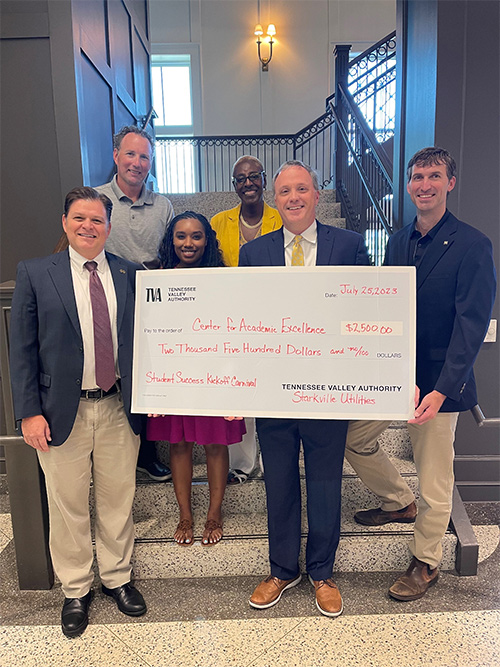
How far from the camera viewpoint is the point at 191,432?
2.02 meters

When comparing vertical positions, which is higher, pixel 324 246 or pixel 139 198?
pixel 139 198

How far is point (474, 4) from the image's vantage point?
230 centimetres

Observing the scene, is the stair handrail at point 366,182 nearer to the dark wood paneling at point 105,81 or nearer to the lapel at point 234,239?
the lapel at point 234,239

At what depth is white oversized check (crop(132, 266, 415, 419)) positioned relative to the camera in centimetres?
163

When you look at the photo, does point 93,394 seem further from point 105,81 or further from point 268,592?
point 105,81

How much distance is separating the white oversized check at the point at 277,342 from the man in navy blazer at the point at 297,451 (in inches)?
4.0

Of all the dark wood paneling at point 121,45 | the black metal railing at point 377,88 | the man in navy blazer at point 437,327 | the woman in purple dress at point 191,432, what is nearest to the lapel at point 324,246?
the man in navy blazer at point 437,327

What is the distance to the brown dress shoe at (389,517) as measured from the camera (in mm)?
2223

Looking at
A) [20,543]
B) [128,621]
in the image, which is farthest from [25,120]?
[128,621]

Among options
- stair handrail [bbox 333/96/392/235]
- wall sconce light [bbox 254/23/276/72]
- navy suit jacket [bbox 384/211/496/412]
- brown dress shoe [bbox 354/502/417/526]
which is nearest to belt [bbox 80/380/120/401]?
navy suit jacket [bbox 384/211/496/412]

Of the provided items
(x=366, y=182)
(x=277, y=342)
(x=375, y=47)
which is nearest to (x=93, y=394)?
(x=277, y=342)

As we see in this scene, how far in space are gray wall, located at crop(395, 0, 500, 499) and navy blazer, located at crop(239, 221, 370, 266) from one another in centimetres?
107

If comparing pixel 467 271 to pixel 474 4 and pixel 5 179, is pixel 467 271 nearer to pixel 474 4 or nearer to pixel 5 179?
pixel 474 4

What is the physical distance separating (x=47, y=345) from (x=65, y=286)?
0.23m
